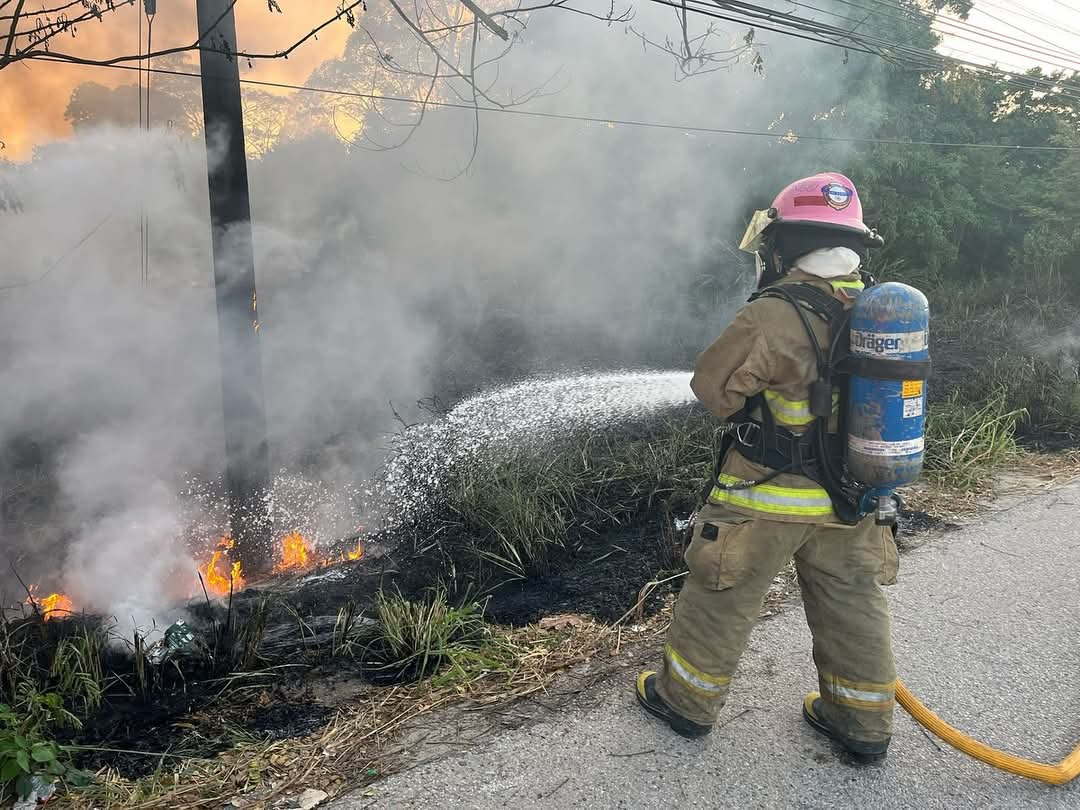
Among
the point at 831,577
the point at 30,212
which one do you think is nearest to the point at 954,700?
the point at 831,577

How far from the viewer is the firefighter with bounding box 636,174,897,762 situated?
222 cm

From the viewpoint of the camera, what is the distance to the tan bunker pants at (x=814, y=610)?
2.22 metres

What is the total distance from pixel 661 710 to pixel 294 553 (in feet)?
11.7

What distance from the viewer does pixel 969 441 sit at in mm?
5461

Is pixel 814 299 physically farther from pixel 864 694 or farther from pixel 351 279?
pixel 351 279

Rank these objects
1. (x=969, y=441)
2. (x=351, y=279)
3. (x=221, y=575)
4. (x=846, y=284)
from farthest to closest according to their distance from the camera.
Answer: (x=351, y=279) → (x=969, y=441) → (x=221, y=575) → (x=846, y=284)

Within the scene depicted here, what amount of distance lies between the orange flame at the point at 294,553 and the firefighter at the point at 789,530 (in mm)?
3425

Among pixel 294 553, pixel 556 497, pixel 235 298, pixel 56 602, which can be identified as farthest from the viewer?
pixel 294 553

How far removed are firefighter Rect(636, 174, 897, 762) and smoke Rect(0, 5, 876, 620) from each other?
3.25 metres

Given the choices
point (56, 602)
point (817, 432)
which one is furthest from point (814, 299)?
point (56, 602)

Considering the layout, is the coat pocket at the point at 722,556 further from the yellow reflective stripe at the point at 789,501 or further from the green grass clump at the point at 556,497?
the green grass clump at the point at 556,497

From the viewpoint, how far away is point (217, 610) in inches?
152

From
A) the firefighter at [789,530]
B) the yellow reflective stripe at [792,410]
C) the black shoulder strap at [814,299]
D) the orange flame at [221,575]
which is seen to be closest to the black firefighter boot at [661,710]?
the firefighter at [789,530]

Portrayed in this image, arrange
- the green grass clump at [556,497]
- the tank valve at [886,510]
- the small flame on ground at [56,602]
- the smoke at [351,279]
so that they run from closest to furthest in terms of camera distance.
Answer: the tank valve at [886,510]
the small flame on ground at [56,602]
the green grass clump at [556,497]
the smoke at [351,279]
